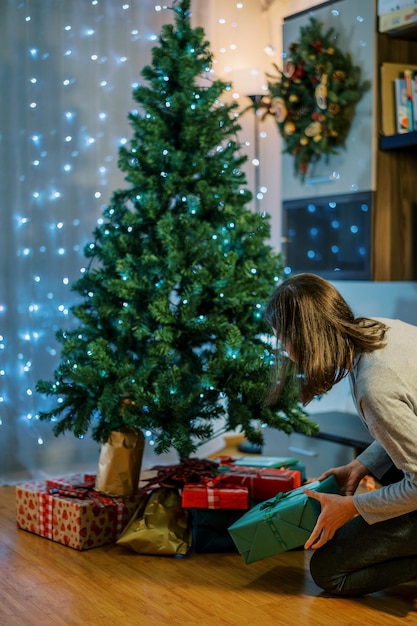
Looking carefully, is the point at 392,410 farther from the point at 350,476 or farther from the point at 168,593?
the point at 168,593

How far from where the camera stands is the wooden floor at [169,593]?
2221mm

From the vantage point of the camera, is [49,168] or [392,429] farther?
[49,168]

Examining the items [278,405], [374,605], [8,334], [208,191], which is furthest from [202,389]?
[8,334]

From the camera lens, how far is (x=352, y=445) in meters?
3.29

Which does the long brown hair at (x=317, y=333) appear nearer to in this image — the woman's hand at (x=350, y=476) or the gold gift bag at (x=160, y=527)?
the woman's hand at (x=350, y=476)

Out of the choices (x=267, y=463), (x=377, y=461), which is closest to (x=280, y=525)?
(x=377, y=461)

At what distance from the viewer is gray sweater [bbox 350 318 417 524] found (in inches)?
80.1

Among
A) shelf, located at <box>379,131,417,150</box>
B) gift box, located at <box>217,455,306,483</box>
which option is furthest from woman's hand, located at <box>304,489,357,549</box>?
shelf, located at <box>379,131,417,150</box>

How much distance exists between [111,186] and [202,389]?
1445 millimetres

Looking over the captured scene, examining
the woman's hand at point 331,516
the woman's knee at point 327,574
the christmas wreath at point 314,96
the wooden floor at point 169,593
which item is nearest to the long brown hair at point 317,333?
the woman's hand at point 331,516

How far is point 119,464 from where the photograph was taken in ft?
9.53

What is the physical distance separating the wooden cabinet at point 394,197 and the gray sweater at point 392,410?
1324 millimetres

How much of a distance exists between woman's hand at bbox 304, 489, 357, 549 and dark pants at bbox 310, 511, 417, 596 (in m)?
0.08

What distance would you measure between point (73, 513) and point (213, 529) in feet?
1.56
